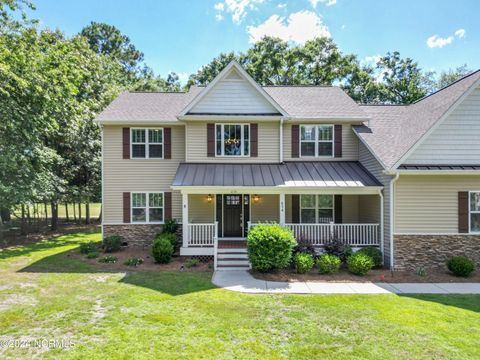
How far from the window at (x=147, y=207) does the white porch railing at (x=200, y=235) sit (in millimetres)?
2708

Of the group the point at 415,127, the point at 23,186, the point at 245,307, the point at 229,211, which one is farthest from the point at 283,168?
the point at 23,186

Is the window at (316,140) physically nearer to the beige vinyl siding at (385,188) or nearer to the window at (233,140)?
the beige vinyl siding at (385,188)

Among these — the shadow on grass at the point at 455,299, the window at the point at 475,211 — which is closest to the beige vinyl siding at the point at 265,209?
the shadow on grass at the point at 455,299

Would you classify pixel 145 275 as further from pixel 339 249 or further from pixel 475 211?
pixel 475 211

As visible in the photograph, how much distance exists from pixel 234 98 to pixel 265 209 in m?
5.67

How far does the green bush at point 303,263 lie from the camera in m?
10.4

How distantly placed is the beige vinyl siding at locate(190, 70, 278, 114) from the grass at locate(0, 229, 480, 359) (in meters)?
8.01

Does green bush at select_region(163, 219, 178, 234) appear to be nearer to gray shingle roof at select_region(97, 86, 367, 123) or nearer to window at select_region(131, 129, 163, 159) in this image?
window at select_region(131, 129, 163, 159)

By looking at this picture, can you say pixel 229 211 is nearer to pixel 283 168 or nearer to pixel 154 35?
pixel 283 168

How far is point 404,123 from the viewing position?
43.4 feet

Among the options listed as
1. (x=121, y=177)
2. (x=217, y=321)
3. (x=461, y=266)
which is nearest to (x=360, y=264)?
(x=461, y=266)

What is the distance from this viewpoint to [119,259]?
12141 mm

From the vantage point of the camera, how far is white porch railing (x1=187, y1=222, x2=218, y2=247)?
1215 cm

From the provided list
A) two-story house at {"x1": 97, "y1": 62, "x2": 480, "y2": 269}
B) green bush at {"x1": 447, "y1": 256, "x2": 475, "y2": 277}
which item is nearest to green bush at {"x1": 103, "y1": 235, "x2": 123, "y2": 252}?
two-story house at {"x1": 97, "y1": 62, "x2": 480, "y2": 269}
